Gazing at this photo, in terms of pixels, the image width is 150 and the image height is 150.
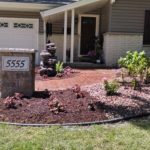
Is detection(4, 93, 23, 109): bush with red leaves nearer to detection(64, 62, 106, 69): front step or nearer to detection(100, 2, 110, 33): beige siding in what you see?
detection(64, 62, 106, 69): front step

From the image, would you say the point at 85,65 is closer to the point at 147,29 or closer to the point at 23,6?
the point at 147,29

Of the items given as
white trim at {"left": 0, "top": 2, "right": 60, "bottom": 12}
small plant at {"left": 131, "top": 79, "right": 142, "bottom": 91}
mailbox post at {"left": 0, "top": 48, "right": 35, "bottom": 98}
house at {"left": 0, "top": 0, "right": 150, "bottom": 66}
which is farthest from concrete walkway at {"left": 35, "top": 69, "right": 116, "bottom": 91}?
white trim at {"left": 0, "top": 2, "right": 60, "bottom": 12}

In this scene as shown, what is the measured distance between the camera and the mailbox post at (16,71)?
9.27 metres

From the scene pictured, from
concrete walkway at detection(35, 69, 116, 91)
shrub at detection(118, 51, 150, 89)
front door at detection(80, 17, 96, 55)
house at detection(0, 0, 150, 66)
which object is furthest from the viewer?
front door at detection(80, 17, 96, 55)

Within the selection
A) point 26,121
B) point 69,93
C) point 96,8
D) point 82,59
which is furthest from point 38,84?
point 96,8

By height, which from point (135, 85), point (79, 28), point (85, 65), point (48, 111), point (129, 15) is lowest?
point (85, 65)

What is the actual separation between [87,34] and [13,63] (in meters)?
11.2

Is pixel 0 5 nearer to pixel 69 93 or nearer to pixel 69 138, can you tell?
pixel 69 93

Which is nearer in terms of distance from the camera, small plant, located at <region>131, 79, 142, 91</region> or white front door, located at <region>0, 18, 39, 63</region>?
small plant, located at <region>131, 79, 142, 91</region>

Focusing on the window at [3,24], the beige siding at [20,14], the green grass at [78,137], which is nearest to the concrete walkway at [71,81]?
the green grass at [78,137]

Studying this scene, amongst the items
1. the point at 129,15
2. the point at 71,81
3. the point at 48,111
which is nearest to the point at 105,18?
the point at 129,15

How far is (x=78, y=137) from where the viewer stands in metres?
6.88

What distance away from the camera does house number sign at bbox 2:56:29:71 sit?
30.4ft

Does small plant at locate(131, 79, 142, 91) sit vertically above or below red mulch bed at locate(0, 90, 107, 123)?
above
